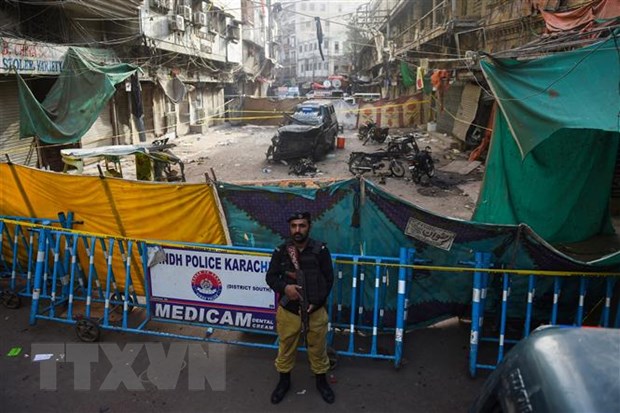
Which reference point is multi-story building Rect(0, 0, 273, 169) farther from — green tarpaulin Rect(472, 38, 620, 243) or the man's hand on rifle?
green tarpaulin Rect(472, 38, 620, 243)

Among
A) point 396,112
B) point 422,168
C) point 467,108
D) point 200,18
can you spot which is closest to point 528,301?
point 422,168

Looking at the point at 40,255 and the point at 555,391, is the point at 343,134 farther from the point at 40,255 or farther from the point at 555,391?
the point at 555,391

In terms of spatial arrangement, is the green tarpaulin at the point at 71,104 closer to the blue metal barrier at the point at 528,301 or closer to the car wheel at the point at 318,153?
the car wheel at the point at 318,153

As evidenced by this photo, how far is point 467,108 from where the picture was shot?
1734 centimetres

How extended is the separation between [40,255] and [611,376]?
5.23 m

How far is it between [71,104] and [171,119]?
13.2 m

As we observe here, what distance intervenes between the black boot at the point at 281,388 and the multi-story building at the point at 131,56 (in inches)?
398

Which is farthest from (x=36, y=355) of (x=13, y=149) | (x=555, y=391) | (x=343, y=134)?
(x=343, y=134)

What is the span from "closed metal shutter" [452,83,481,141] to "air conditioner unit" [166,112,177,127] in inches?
576

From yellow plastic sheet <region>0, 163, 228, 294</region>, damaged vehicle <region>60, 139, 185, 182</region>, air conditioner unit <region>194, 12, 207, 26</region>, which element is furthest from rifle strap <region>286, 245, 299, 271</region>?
air conditioner unit <region>194, 12, 207, 26</region>

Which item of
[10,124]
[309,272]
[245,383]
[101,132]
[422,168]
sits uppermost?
[10,124]

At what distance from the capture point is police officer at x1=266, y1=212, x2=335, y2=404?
3670 mm

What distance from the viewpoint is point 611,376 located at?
1.72 m

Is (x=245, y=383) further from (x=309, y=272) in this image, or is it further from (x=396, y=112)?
(x=396, y=112)
